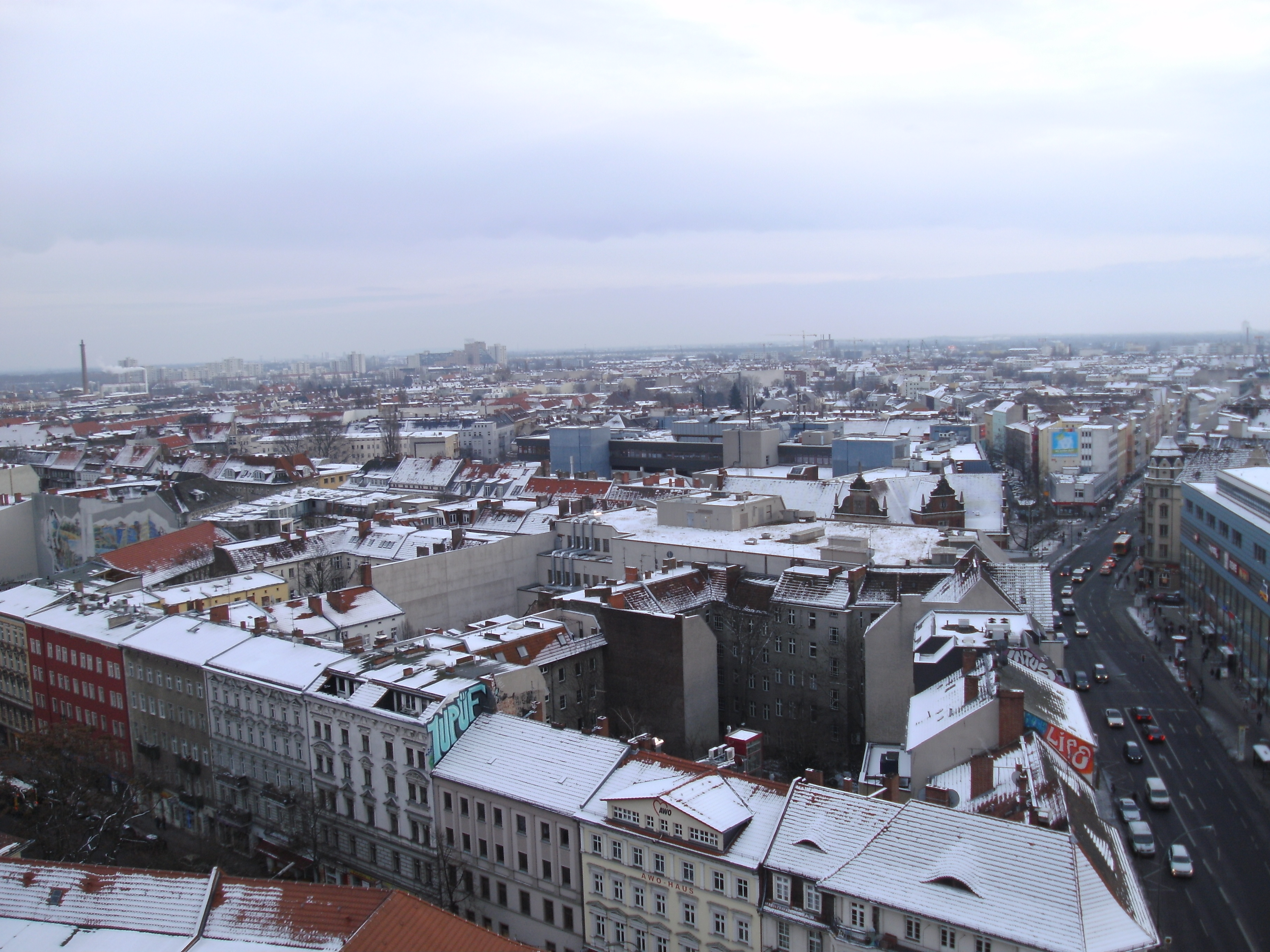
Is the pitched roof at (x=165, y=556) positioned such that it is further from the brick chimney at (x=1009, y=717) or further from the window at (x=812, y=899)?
the brick chimney at (x=1009, y=717)

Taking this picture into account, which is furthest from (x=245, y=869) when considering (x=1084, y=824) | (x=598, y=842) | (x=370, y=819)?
(x=1084, y=824)

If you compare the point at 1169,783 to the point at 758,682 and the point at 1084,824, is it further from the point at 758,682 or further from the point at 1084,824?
the point at 1084,824

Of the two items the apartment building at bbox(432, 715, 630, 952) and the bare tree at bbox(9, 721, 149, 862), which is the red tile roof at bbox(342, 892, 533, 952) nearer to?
the apartment building at bbox(432, 715, 630, 952)

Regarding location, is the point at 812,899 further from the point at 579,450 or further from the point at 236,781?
the point at 579,450

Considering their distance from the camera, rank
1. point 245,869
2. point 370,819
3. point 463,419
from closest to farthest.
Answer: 1. point 370,819
2. point 245,869
3. point 463,419

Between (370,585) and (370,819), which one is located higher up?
(370,585)

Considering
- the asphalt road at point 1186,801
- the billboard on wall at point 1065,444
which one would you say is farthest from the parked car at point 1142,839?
the billboard on wall at point 1065,444

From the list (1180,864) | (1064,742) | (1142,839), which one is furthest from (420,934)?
(1142,839)
